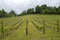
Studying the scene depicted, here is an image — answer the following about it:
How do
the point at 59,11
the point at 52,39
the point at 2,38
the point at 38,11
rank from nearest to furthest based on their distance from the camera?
the point at 52,39, the point at 2,38, the point at 59,11, the point at 38,11

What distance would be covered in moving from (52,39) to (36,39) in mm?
1470

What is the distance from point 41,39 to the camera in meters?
19.1

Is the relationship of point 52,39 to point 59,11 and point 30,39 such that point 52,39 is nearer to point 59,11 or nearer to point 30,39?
point 30,39

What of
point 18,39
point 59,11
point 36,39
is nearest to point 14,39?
point 18,39

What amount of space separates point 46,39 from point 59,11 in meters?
88.0

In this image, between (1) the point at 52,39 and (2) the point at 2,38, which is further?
(2) the point at 2,38

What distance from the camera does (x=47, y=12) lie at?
111 metres

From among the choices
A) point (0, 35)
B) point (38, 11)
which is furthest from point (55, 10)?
point (0, 35)

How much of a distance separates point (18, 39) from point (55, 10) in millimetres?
91754

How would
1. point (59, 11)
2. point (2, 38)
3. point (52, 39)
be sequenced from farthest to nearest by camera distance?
1. point (59, 11)
2. point (2, 38)
3. point (52, 39)

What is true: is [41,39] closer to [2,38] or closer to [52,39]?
[52,39]

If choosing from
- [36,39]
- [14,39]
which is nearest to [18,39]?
[14,39]

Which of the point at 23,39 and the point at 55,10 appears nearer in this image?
the point at 23,39

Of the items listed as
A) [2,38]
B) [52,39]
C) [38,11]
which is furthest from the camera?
[38,11]
